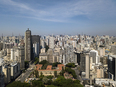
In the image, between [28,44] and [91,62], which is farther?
[28,44]

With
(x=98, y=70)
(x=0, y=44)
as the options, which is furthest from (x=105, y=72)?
(x=0, y=44)

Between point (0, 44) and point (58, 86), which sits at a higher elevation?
point (0, 44)

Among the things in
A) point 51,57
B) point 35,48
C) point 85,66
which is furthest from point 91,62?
point 35,48

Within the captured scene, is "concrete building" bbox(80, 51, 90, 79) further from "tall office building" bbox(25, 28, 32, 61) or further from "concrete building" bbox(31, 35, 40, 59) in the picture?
"concrete building" bbox(31, 35, 40, 59)

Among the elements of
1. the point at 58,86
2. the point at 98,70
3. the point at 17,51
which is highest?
the point at 17,51

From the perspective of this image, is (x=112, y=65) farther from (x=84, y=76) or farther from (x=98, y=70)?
(x=84, y=76)

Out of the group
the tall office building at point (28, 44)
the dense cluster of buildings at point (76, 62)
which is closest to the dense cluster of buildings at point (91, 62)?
the dense cluster of buildings at point (76, 62)

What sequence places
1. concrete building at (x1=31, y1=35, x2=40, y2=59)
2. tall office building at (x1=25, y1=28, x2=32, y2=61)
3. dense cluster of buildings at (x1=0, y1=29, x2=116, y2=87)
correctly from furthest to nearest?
concrete building at (x1=31, y1=35, x2=40, y2=59) < tall office building at (x1=25, y1=28, x2=32, y2=61) < dense cluster of buildings at (x1=0, y1=29, x2=116, y2=87)

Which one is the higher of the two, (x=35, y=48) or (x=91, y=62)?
(x=35, y=48)

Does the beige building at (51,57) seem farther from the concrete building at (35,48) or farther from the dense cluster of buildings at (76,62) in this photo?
the concrete building at (35,48)

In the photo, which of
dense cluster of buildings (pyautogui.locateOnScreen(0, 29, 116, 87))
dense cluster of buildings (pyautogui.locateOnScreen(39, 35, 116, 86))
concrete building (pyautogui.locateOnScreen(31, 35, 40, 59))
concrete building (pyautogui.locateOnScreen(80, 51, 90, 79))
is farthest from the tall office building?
concrete building (pyautogui.locateOnScreen(80, 51, 90, 79))

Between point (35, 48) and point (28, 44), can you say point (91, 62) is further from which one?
point (35, 48)
